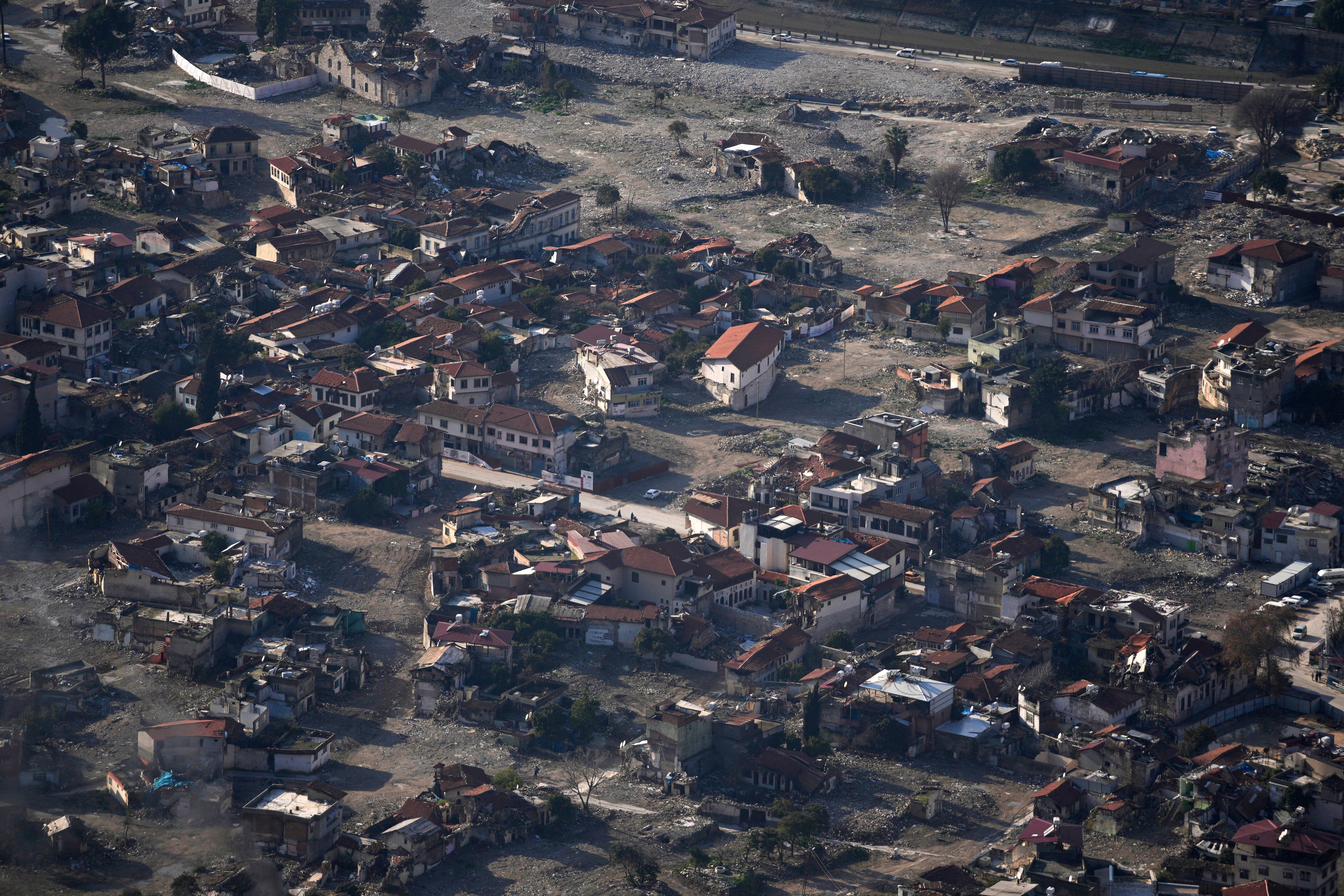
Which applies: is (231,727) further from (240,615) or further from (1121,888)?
(1121,888)

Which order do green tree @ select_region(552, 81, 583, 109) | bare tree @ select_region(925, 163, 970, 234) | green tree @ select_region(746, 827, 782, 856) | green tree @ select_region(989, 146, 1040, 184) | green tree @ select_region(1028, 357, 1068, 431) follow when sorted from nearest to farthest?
green tree @ select_region(746, 827, 782, 856) → green tree @ select_region(1028, 357, 1068, 431) → bare tree @ select_region(925, 163, 970, 234) → green tree @ select_region(989, 146, 1040, 184) → green tree @ select_region(552, 81, 583, 109)

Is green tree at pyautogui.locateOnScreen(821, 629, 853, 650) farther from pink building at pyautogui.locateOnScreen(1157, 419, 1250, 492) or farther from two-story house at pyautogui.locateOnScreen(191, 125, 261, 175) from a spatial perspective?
two-story house at pyautogui.locateOnScreen(191, 125, 261, 175)

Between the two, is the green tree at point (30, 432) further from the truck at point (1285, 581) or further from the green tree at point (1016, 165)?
the green tree at point (1016, 165)

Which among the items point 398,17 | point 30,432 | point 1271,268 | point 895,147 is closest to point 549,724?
point 30,432

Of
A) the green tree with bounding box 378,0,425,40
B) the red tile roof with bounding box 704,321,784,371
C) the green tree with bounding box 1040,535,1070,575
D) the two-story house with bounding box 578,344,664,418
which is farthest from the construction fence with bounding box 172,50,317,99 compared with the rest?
the green tree with bounding box 1040,535,1070,575

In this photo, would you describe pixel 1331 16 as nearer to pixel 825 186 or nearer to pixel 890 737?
pixel 825 186
